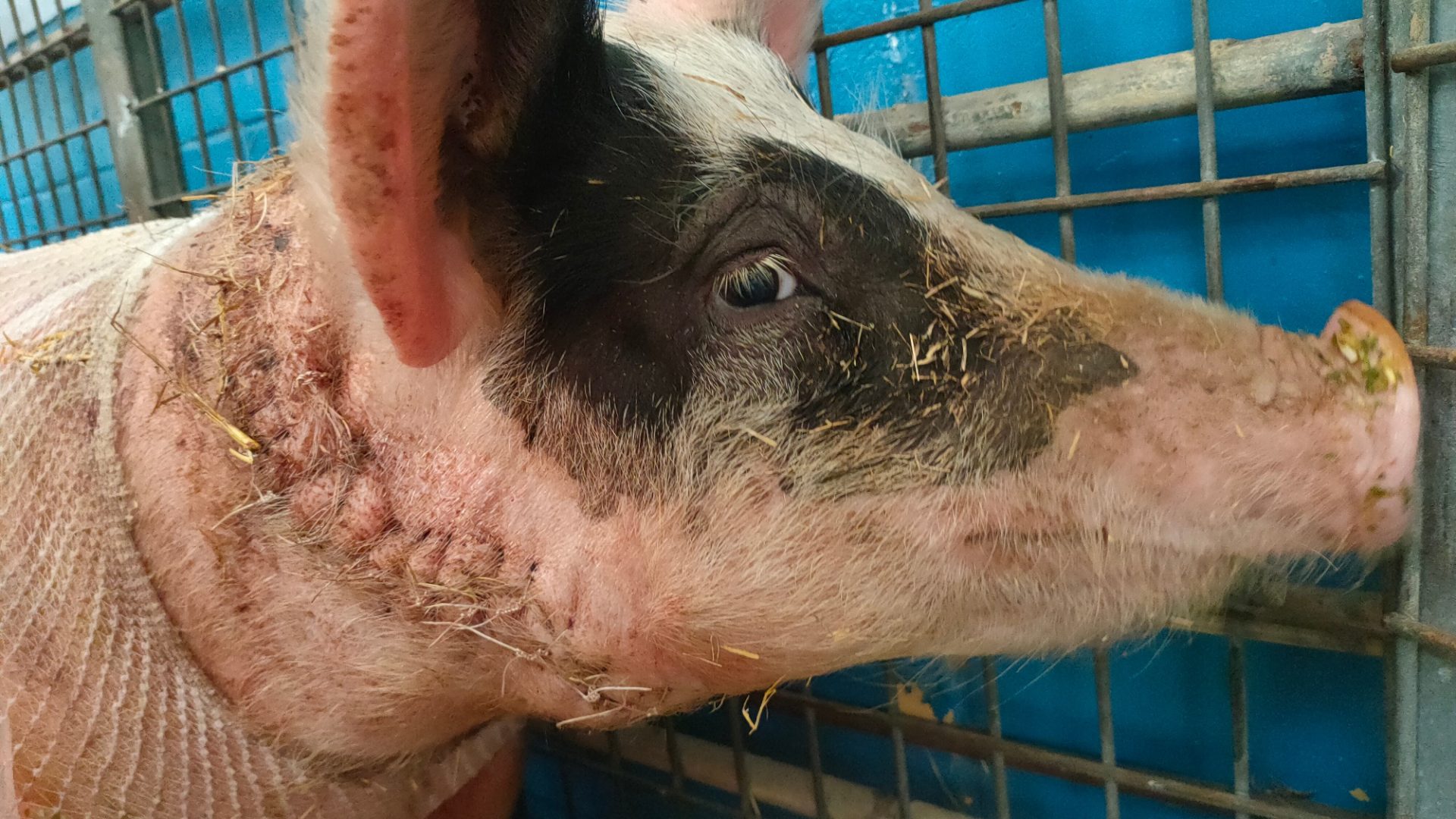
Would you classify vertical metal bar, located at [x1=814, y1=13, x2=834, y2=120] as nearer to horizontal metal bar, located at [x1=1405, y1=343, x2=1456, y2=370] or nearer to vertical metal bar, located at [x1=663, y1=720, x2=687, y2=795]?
horizontal metal bar, located at [x1=1405, y1=343, x2=1456, y2=370]

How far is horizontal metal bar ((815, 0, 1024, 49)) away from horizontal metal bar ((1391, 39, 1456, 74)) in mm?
522

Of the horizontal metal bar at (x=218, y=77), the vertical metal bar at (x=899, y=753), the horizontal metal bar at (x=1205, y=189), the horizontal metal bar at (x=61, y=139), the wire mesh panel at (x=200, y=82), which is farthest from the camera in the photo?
the horizontal metal bar at (x=61, y=139)

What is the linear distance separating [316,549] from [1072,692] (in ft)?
4.45

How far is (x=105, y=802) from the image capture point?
106 centimetres

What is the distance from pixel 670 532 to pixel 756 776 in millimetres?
1268

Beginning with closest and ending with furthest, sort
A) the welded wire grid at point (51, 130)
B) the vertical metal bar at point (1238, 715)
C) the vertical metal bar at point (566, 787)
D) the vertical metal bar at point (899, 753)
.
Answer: the vertical metal bar at point (1238, 715) → the vertical metal bar at point (899, 753) → the vertical metal bar at point (566, 787) → the welded wire grid at point (51, 130)

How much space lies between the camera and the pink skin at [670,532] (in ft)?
2.83

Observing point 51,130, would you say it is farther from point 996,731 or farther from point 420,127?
point 996,731

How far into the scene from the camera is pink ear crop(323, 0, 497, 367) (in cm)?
74

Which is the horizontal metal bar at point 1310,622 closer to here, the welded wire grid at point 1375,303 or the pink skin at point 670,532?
the welded wire grid at point 1375,303

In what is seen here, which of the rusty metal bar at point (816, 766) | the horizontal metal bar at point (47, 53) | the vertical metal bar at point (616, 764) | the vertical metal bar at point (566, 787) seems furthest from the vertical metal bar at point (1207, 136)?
the horizontal metal bar at point (47, 53)

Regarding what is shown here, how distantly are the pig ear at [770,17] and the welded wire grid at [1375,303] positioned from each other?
116 mm

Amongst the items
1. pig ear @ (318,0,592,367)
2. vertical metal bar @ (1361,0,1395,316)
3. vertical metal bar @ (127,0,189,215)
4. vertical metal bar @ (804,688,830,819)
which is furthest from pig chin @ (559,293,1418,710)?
vertical metal bar @ (127,0,189,215)

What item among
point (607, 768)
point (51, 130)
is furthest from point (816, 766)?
point (51, 130)
